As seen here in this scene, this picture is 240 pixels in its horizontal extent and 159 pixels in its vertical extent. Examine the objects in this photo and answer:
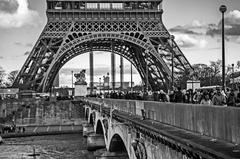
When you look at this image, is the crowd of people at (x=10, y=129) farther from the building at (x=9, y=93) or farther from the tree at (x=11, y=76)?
the tree at (x=11, y=76)

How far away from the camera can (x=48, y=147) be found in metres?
43.9

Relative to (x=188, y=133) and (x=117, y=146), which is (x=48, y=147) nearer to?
(x=117, y=146)

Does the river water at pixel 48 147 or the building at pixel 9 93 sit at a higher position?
the building at pixel 9 93

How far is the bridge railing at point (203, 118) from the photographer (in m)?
7.81

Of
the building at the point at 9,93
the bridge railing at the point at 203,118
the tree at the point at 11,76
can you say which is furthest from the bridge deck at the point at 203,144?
the tree at the point at 11,76

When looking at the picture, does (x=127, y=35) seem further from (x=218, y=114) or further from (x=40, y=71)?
(x=218, y=114)

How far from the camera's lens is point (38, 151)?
41.4 meters

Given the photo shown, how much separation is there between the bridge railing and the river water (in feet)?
81.1

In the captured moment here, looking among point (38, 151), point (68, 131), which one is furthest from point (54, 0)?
point (38, 151)

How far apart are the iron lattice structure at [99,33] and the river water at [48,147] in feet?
56.9

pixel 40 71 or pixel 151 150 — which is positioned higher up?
pixel 40 71

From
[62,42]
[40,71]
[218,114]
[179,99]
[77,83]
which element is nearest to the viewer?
[218,114]

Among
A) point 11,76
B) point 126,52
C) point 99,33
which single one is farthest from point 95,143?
point 11,76

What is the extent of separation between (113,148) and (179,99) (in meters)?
14.6
